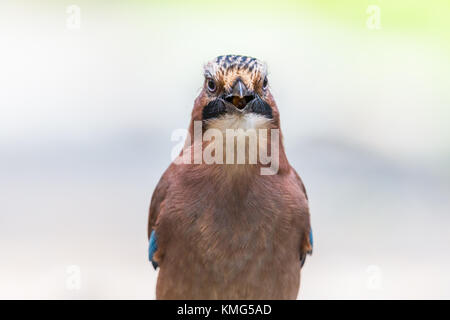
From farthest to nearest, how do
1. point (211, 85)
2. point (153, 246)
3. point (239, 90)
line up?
point (153, 246) → point (211, 85) → point (239, 90)

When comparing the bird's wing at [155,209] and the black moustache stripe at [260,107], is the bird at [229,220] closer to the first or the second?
the black moustache stripe at [260,107]

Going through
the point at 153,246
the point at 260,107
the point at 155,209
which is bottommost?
the point at 153,246

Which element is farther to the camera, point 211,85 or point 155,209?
point 155,209

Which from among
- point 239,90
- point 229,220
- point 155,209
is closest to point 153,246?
point 155,209

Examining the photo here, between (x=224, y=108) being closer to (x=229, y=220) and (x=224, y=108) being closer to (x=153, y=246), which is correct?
(x=229, y=220)

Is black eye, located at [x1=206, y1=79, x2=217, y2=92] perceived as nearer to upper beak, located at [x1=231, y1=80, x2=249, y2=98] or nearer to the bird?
the bird

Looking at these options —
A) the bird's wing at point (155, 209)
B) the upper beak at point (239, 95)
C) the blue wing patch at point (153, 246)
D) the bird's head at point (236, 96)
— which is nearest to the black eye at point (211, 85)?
the bird's head at point (236, 96)
